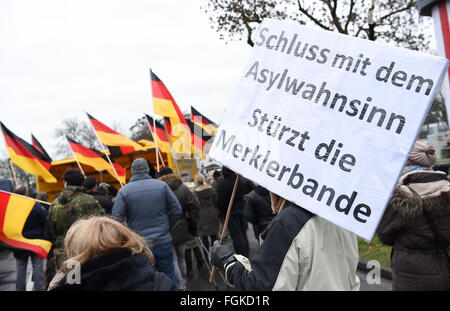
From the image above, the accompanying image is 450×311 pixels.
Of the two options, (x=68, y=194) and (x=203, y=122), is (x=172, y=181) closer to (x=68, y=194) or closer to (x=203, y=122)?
(x=68, y=194)

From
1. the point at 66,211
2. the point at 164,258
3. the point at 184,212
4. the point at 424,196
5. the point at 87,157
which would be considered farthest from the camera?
the point at 87,157

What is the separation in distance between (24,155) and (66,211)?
3.72 m

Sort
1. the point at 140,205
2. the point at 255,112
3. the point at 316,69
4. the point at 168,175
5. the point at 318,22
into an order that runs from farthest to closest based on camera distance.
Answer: the point at 318,22
the point at 168,175
the point at 140,205
the point at 255,112
the point at 316,69

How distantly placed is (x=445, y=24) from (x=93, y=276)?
2.29m

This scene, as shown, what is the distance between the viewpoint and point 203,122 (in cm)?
934

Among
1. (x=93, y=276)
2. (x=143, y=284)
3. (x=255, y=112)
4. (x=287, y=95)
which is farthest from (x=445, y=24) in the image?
(x=93, y=276)

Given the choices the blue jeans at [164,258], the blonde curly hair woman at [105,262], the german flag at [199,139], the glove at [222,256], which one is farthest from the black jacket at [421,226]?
the german flag at [199,139]

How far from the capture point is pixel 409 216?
253cm

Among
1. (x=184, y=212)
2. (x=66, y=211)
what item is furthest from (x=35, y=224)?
(x=184, y=212)

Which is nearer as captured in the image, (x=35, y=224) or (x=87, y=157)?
(x=35, y=224)

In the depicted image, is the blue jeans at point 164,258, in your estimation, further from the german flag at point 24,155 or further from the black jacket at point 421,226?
the german flag at point 24,155

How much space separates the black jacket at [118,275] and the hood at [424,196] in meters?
1.68

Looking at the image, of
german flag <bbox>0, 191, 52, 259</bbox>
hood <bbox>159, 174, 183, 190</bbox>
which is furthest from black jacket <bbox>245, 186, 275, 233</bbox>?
german flag <bbox>0, 191, 52, 259</bbox>
